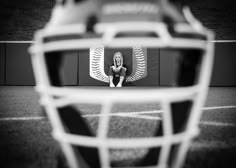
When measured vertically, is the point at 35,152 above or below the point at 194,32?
below

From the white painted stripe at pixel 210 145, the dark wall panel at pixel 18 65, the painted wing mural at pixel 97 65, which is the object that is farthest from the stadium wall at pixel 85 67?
the white painted stripe at pixel 210 145

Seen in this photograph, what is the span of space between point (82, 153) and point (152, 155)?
14 cm

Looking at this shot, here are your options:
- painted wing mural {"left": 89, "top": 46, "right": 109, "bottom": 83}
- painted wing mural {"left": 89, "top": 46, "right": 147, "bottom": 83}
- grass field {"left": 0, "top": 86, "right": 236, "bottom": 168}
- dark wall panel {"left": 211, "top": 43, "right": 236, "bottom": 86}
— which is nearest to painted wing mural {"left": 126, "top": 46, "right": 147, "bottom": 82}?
painted wing mural {"left": 89, "top": 46, "right": 147, "bottom": 83}

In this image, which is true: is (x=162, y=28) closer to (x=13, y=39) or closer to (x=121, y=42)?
(x=121, y=42)

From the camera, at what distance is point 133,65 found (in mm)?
5238

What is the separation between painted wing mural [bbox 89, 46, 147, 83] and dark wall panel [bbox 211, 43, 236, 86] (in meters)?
1.53

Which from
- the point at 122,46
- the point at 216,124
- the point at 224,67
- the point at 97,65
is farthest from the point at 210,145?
the point at 224,67

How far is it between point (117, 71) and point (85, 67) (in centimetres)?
86

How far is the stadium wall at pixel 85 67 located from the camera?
541cm

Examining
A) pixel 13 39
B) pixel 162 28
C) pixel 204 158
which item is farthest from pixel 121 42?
pixel 13 39

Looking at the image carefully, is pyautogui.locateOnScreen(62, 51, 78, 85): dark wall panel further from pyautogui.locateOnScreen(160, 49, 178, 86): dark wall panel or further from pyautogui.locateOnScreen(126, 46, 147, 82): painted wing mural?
pyautogui.locateOnScreen(160, 49, 178, 86): dark wall panel

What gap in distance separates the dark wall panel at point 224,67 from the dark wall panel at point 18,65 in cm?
383

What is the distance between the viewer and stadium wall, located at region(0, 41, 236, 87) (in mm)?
5410

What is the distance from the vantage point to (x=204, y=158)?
68cm
